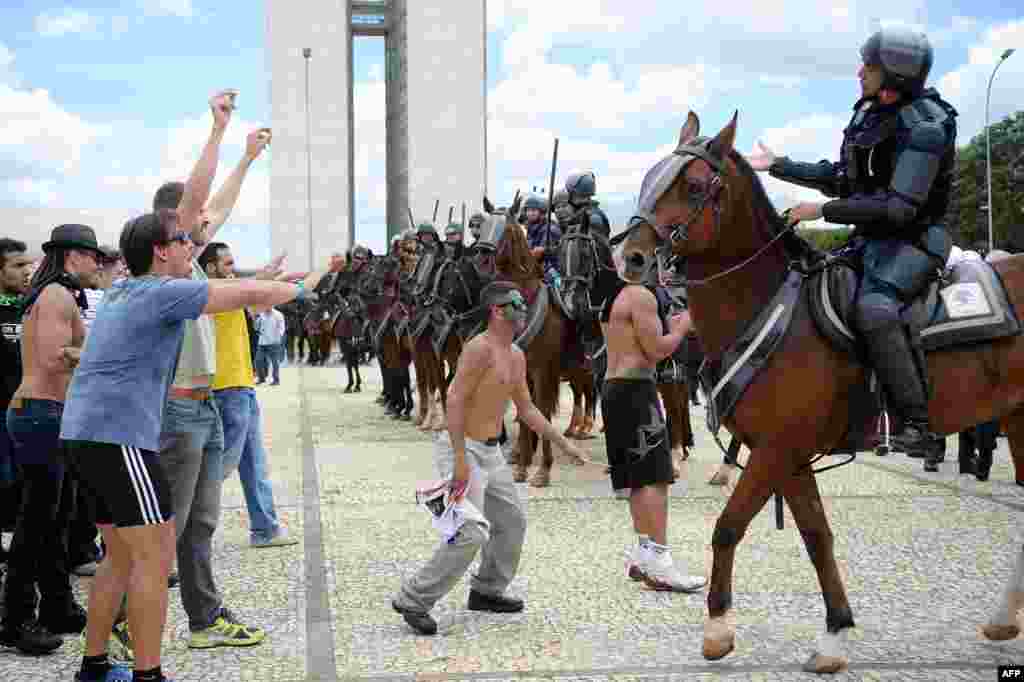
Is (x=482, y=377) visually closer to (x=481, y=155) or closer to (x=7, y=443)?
(x=7, y=443)

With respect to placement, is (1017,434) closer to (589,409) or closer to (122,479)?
(122,479)

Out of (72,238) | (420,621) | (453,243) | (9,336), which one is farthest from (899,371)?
(453,243)

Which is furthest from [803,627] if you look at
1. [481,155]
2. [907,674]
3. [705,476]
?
[481,155]

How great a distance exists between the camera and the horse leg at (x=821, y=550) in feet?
17.5

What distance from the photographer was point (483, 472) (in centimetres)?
625

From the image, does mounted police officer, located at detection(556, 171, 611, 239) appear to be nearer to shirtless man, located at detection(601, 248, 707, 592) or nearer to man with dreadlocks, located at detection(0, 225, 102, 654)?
shirtless man, located at detection(601, 248, 707, 592)

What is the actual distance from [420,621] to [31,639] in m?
1.87

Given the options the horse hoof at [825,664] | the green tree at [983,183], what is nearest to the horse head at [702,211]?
the horse hoof at [825,664]

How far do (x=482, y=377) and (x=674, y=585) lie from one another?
1683mm

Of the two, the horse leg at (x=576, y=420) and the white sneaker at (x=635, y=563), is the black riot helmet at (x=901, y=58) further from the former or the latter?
the horse leg at (x=576, y=420)

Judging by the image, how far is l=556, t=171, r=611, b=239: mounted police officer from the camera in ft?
39.3

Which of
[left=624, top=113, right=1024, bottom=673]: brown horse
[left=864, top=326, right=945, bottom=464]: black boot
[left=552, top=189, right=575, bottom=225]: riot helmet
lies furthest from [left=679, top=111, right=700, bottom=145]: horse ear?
[left=552, top=189, right=575, bottom=225]: riot helmet

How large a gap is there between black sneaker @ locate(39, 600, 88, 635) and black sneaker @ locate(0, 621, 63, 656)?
0.14 m

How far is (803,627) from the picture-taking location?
19.6ft
